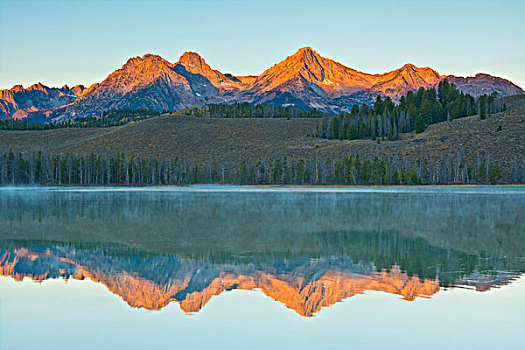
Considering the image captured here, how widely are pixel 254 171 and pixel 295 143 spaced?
4489 centimetres

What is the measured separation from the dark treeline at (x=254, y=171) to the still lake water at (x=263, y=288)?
86.8 meters

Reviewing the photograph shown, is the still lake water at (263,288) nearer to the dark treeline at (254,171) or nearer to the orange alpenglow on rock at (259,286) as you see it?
the orange alpenglow on rock at (259,286)

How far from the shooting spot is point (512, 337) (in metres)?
10.7

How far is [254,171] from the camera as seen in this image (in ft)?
433

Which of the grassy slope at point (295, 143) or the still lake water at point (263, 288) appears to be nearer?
the still lake water at point (263, 288)

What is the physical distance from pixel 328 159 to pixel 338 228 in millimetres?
104046

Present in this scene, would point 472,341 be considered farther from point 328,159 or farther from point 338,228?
point 328,159

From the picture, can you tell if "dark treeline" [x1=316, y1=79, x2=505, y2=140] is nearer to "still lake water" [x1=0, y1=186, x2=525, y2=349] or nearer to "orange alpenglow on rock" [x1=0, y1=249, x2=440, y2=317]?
"still lake water" [x1=0, y1=186, x2=525, y2=349]

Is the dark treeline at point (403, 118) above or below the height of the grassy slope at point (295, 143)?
above

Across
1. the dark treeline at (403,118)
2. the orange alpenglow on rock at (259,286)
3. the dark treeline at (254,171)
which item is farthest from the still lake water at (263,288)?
the dark treeline at (403,118)

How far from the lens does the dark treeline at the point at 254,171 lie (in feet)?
369

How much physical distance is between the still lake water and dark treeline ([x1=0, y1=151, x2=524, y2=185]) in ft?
285

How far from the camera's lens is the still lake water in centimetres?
1104

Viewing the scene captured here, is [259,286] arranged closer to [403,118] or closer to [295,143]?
[295,143]
